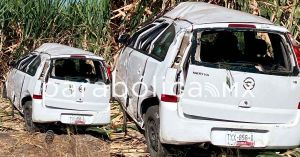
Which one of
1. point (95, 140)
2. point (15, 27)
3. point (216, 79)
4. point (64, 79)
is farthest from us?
point (15, 27)

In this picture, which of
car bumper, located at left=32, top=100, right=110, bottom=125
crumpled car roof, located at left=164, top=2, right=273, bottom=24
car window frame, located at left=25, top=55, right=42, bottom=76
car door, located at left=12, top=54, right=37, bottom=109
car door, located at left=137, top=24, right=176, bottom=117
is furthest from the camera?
car door, located at left=12, top=54, right=37, bottom=109

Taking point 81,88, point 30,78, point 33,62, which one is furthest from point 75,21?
point 81,88

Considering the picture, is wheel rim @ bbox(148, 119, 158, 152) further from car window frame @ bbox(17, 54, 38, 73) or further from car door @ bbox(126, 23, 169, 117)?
car window frame @ bbox(17, 54, 38, 73)

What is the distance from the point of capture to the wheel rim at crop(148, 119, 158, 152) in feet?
21.1

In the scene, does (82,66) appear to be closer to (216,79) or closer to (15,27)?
(216,79)

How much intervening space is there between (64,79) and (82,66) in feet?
1.92

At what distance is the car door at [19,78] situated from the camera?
10.5 metres

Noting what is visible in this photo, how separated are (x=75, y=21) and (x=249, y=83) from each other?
10.8 metres

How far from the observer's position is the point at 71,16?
52.4 ft

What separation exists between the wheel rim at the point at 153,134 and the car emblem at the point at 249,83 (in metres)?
1.29

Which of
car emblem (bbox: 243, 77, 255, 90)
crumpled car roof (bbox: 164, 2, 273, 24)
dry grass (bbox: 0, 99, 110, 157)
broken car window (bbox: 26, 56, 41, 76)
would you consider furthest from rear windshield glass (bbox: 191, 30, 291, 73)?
broken car window (bbox: 26, 56, 41, 76)

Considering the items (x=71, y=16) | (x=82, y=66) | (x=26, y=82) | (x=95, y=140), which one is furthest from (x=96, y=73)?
(x=71, y=16)

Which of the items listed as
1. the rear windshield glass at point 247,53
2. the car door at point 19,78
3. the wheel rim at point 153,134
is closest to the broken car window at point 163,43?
the rear windshield glass at point 247,53

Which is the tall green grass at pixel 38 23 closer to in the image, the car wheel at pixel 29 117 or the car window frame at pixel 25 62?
the car window frame at pixel 25 62
